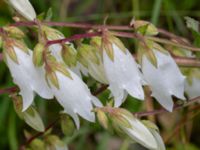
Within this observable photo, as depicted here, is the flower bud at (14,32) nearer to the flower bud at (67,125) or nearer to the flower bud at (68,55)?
the flower bud at (68,55)

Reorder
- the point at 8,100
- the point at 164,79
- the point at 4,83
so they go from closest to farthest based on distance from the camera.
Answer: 1. the point at 164,79
2. the point at 8,100
3. the point at 4,83

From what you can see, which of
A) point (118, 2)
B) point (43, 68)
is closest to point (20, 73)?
point (43, 68)

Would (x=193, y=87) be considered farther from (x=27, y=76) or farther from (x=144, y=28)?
(x=27, y=76)

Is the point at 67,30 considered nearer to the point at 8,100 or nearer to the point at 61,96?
the point at 8,100

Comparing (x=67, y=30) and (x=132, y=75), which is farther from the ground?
(x=132, y=75)

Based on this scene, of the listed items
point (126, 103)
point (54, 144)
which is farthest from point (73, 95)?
point (126, 103)

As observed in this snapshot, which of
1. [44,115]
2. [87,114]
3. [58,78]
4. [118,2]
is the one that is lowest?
[44,115]

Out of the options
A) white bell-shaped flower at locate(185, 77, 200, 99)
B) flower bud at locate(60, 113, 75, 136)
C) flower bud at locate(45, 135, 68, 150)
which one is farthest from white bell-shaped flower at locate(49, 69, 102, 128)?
white bell-shaped flower at locate(185, 77, 200, 99)

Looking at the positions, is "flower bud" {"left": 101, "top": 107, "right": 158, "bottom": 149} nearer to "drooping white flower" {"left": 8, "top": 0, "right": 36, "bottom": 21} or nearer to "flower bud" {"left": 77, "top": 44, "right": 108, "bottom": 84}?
"flower bud" {"left": 77, "top": 44, "right": 108, "bottom": 84}

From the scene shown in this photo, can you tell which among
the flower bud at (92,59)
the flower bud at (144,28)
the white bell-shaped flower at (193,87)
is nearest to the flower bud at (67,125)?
the flower bud at (92,59)
